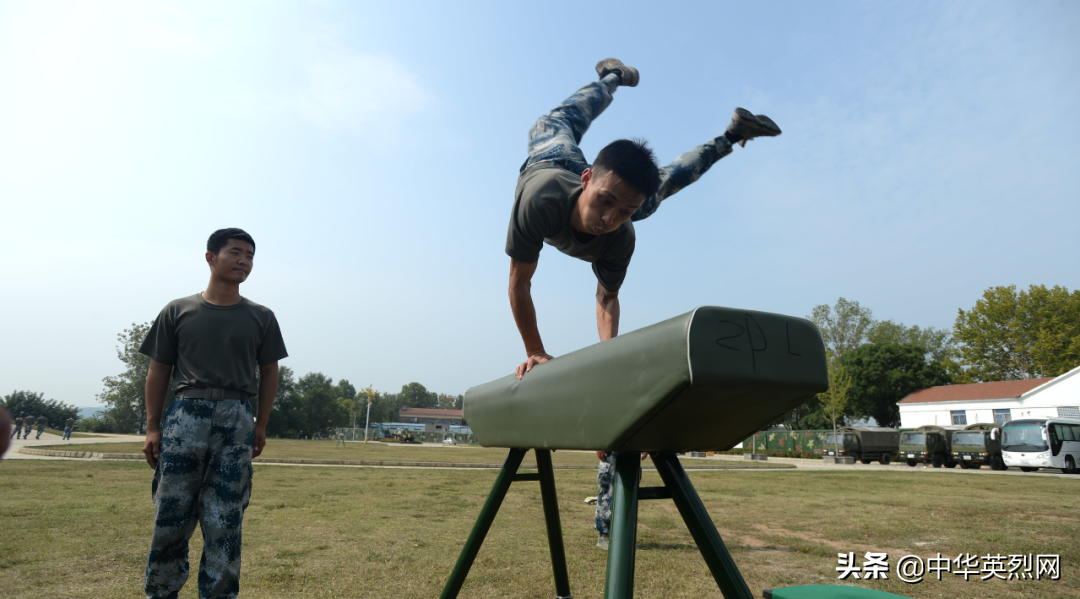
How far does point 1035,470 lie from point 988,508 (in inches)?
788

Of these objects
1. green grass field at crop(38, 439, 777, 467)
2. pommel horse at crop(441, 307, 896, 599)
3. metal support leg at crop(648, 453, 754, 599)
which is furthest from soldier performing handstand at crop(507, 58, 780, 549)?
green grass field at crop(38, 439, 777, 467)

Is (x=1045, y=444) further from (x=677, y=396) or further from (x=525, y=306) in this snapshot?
(x=677, y=396)

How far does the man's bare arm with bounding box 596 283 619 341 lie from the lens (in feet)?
10.6

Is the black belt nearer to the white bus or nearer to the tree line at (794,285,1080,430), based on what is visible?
the white bus

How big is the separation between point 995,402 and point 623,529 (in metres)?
42.9

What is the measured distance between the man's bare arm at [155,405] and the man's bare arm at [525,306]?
6.04 feet

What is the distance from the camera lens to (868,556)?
4352mm

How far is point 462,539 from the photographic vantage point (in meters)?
4.74

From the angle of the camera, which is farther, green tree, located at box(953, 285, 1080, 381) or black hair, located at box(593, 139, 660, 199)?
green tree, located at box(953, 285, 1080, 381)

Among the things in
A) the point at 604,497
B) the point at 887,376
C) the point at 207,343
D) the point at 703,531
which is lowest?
the point at 604,497

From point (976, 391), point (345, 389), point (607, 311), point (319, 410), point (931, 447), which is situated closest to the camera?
point (607, 311)

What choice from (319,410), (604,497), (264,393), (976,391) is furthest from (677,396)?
(319,410)

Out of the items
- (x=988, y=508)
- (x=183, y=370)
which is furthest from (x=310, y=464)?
(x=988, y=508)

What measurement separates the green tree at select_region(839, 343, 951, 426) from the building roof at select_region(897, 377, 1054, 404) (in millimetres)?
2002
